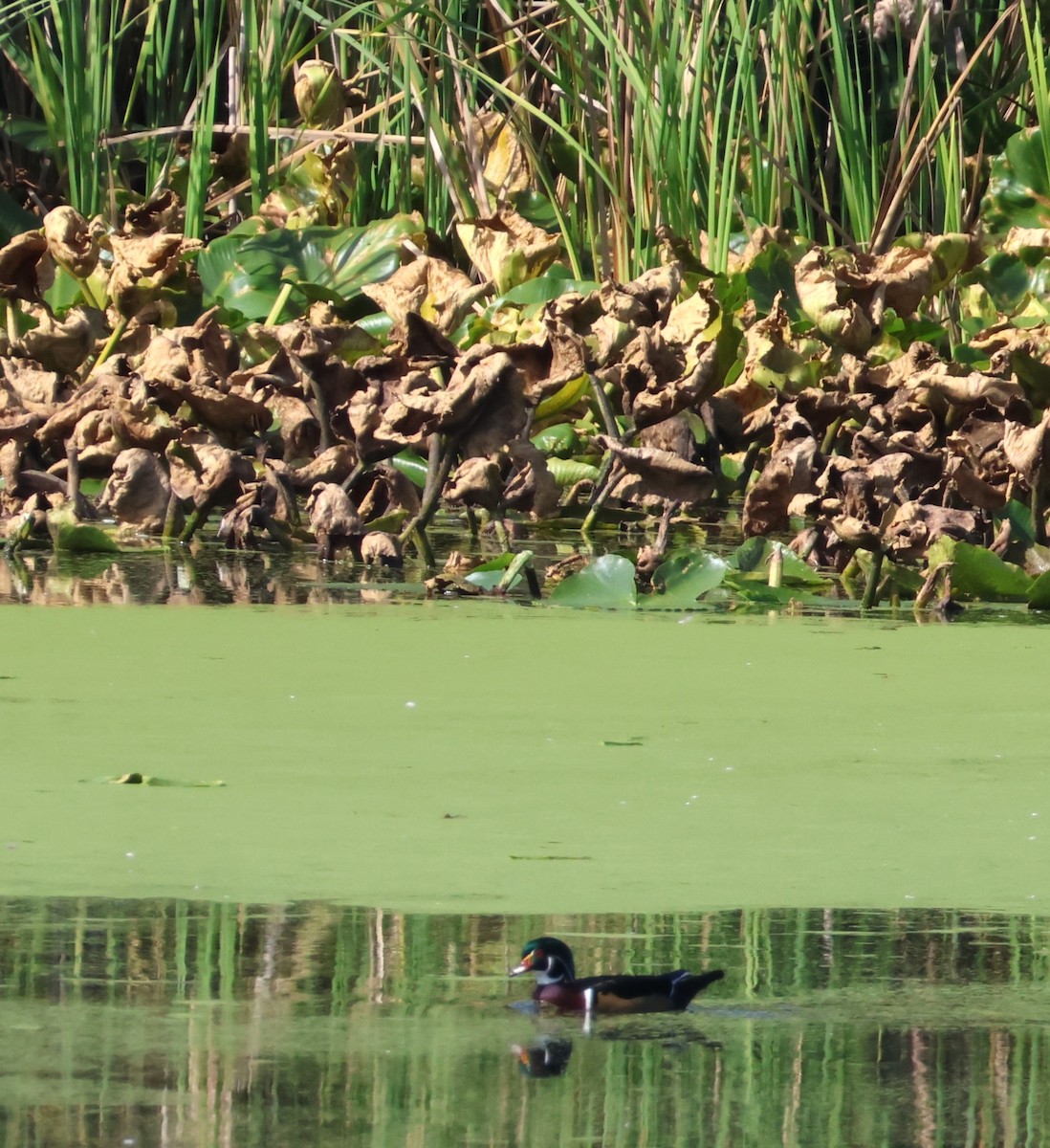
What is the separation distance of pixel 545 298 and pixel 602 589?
7.65ft

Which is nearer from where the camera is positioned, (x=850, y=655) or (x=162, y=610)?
(x=850, y=655)

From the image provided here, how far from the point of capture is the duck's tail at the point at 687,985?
177cm

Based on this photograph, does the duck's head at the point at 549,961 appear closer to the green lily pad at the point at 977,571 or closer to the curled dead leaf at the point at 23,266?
the green lily pad at the point at 977,571

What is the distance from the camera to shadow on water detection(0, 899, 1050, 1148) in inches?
Result: 59.8

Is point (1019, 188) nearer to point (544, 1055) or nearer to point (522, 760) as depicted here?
point (522, 760)

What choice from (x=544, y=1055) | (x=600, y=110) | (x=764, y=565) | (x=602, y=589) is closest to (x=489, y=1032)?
(x=544, y=1055)

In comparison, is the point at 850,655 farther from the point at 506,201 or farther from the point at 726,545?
the point at 506,201

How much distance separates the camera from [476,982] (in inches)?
73.3

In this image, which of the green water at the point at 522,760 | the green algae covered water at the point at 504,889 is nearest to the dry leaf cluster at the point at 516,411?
the green water at the point at 522,760

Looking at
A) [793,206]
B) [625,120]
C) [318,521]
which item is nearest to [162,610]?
[318,521]

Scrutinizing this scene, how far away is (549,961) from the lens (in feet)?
5.85

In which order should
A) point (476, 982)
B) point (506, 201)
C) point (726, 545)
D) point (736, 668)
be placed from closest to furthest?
1. point (476, 982)
2. point (736, 668)
3. point (726, 545)
4. point (506, 201)

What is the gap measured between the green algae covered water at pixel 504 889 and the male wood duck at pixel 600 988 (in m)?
0.02

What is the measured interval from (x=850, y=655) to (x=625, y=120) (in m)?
3.19
